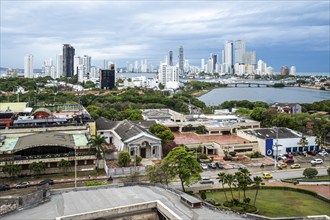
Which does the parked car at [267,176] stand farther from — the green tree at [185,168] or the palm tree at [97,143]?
the palm tree at [97,143]

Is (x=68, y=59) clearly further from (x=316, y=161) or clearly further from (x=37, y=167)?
(x=316, y=161)

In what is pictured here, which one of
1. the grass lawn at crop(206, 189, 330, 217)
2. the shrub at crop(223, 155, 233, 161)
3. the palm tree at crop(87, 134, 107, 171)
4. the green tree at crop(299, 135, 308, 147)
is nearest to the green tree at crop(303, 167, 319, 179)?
the grass lawn at crop(206, 189, 330, 217)

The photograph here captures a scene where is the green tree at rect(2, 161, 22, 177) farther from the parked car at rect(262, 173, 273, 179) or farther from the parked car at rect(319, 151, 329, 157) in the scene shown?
the parked car at rect(319, 151, 329, 157)

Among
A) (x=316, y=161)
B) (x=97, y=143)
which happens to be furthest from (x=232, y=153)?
(x=97, y=143)

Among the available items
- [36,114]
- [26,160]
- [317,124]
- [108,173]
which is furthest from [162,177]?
Result: [317,124]

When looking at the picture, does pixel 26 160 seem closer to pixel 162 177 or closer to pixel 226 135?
pixel 162 177

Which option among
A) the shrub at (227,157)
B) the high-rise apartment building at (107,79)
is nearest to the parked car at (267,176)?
the shrub at (227,157)
